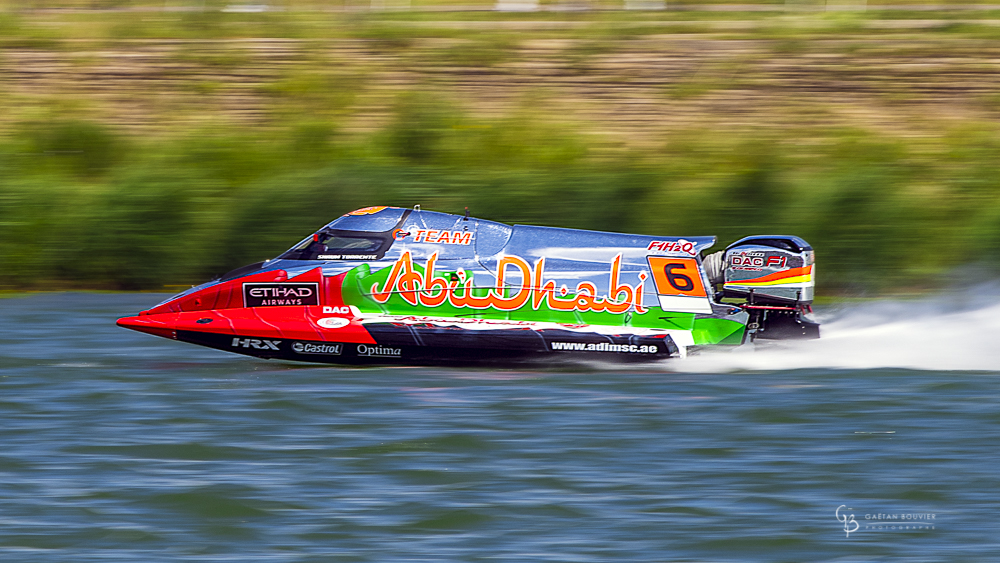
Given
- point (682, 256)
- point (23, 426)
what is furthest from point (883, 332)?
point (23, 426)

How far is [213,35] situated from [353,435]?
16.2m

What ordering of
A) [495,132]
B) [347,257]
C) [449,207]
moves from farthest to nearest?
[495,132] → [449,207] → [347,257]

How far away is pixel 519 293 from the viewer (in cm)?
1053

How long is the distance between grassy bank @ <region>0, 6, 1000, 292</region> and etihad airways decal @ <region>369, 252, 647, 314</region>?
4.63 metres

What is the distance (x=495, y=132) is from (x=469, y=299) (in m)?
7.17

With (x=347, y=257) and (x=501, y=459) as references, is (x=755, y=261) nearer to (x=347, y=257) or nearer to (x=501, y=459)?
(x=347, y=257)

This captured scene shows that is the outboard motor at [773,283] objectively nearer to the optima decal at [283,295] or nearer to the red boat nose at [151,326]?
the optima decal at [283,295]

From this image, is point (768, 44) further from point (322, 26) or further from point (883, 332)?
point (883, 332)

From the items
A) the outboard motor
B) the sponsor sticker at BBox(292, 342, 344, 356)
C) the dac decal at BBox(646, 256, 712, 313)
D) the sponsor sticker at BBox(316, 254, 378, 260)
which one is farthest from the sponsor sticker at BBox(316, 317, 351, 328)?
the outboard motor

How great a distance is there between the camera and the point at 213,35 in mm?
23188

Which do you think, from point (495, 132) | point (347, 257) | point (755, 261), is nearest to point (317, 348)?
point (347, 257)

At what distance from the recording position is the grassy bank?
15094mm

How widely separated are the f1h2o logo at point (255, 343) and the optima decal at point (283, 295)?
1.05 feet

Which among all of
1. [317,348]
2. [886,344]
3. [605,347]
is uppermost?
[317,348]
